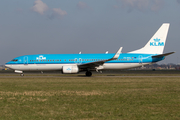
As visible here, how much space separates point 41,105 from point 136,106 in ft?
13.9

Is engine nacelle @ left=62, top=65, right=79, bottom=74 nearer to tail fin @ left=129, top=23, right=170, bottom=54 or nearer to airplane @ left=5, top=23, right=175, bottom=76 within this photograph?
airplane @ left=5, top=23, right=175, bottom=76

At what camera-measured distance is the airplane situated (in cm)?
3459

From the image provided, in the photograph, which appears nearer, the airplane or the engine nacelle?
the engine nacelle

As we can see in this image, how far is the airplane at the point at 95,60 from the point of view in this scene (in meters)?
34.6

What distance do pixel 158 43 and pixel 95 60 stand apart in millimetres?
10678

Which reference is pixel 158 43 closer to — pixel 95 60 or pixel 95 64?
pixel 95 60

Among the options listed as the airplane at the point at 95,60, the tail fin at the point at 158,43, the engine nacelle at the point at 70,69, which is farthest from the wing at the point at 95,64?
the tail fin at the point at 158,43

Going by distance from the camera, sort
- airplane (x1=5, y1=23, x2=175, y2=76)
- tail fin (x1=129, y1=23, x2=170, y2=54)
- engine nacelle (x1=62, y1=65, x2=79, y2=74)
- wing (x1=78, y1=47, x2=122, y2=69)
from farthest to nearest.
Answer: tail fin (x1=129, y1=23, x2=170, y2=54)
airplane (x1=5, y1=23, x2=175, y2=76)
engine nacelle (x1=62, y1=65, x2=79, y2=74)
wing (x1=78, y1=47, x2=122, y2=69)

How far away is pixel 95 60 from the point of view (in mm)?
34812

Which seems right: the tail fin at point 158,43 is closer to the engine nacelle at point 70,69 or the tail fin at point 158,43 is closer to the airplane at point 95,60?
the airplane at point 95,60

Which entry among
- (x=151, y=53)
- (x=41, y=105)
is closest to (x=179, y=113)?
(x=41, y=105)

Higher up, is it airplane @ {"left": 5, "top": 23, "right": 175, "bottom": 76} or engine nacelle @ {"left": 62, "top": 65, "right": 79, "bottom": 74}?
airplane @ {"left": 5, "top": 23, "right": 175, "bottom": 76}

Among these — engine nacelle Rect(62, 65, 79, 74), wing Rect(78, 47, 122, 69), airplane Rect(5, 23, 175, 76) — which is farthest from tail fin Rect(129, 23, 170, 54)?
engine nacelle Rect(62, 65, 79, 74)

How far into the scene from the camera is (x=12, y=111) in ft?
29.1
